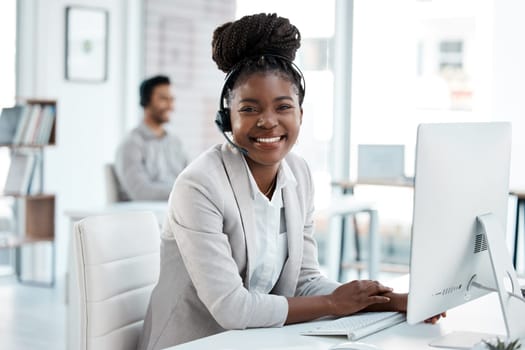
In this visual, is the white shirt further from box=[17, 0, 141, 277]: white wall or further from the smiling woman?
box=[17, 0, 141, 277]: white wall

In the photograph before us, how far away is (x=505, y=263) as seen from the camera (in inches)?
73.2

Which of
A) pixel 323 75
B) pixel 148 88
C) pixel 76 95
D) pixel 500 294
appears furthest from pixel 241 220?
pixel 76 95

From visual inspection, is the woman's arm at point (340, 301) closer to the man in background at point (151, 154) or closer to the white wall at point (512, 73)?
the man in background at point (151, 154)

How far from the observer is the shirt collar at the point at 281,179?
2.00 meters

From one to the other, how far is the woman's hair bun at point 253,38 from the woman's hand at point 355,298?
0.59 metres

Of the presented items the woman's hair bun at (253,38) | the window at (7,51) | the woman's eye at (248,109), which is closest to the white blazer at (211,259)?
the woman's eye at (248,109)

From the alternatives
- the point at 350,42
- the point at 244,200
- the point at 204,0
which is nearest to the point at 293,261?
the point at 244,200

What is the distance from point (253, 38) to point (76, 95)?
16.0 ft

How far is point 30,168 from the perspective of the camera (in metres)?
6.02

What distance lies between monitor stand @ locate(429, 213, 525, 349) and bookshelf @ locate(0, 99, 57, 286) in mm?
4541

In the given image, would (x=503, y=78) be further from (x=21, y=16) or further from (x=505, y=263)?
A: (x=505, y=263)

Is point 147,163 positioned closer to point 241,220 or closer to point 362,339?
point 241,220

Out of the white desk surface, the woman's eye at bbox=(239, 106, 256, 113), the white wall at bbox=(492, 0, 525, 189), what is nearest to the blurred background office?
the white wall at bbox=(492, 0, 525, 189)

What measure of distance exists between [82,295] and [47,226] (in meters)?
4.42
